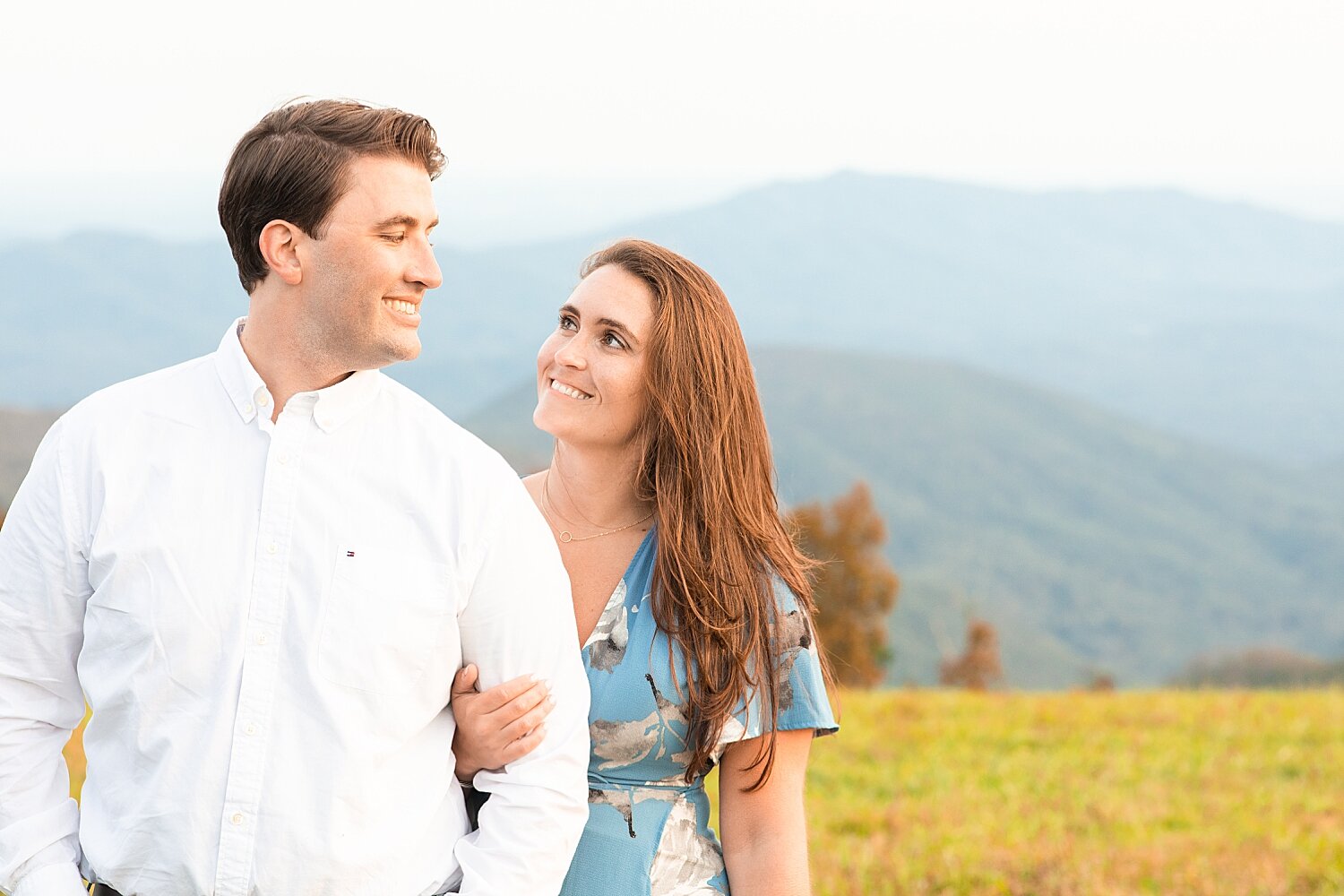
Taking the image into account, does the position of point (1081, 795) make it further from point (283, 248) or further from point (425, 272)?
point (283, 248)

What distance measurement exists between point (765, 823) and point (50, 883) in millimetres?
1357

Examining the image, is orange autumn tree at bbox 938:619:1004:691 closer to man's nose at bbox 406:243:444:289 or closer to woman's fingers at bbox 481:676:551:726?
woman's fingers at bbox 481:676:551:726

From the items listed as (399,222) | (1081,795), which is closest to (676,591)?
(399,222)

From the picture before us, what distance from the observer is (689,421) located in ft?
9.34

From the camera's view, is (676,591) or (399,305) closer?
(399,305)

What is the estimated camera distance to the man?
2.11 meters

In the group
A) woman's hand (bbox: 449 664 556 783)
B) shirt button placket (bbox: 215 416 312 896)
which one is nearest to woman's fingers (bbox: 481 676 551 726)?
woman's hand (bbox: 449 664 556 783)

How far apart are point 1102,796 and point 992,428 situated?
152 metres

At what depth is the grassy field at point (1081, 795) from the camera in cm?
579

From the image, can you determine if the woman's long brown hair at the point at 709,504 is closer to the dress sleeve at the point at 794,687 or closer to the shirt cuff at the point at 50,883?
the dress sleeve at the point at 794,687

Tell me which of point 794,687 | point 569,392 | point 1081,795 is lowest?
point 1081,795

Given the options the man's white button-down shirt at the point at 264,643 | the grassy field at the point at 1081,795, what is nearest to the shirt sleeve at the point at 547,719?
the man's white button-down shirt at the point at 264,643

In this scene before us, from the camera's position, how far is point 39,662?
2203mm

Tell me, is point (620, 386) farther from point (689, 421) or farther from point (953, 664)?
point (953, 664)
